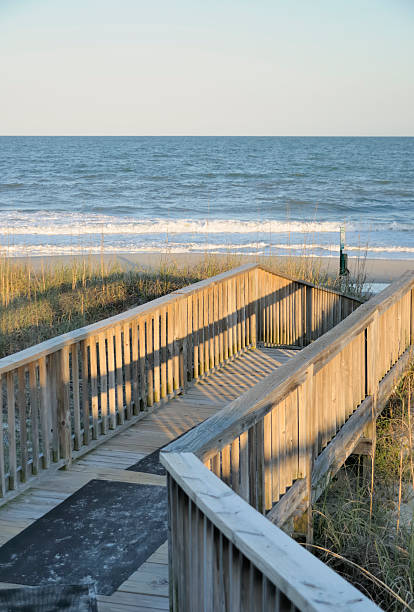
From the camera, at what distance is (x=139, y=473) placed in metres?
4.76

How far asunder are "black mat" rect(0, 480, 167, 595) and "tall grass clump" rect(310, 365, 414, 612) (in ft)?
2.96

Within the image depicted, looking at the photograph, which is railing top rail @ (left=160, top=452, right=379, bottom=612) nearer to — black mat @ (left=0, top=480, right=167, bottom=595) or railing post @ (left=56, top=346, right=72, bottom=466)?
black mat @ (left=0, top=480, right=167, bottom=595)

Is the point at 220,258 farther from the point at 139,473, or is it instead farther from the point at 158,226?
the point at 158,226

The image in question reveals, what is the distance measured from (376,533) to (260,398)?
4.69ft

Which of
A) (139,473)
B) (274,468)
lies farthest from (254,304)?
(274,468)

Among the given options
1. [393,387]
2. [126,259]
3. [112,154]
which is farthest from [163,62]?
[393,387]

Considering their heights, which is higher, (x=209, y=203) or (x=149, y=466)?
(x=209, y=203)

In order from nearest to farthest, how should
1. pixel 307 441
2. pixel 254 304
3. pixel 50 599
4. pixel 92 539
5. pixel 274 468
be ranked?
pixel 50 599 < pixel 274 468 < pixel 307 441 < pixel 92 539 < pixel 254 304

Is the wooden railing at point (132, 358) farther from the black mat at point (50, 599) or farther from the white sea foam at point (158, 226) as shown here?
the white sea foam at point (158, 226)

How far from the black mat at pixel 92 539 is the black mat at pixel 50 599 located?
7 centimetres

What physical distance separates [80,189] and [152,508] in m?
39.0

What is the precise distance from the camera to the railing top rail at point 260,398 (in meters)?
2.64

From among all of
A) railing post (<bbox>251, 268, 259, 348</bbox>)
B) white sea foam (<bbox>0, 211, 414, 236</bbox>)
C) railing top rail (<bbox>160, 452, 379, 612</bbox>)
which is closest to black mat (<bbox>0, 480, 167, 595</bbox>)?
railing top rail (<bbox>160, 452, 379, 612</bbox>)

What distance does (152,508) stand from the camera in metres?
4.23
